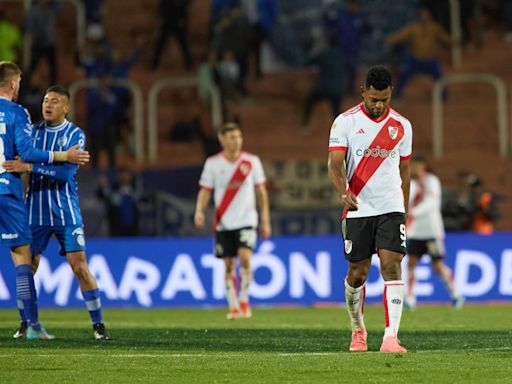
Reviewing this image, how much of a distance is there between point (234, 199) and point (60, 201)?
5.63 meters

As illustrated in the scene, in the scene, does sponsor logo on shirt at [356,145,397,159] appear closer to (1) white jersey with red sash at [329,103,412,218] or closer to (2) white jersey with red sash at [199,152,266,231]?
(1) white jersey with red sash at [329,103,412,218]

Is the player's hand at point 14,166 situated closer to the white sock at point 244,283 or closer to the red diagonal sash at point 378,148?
the red diagonal sash at point 378,148

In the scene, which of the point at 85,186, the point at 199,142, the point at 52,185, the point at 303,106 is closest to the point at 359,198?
the point at 52,185

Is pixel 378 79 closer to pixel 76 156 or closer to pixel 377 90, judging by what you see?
pixel 377 90

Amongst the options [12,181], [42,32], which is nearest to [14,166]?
[12,181]

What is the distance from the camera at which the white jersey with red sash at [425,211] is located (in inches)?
810

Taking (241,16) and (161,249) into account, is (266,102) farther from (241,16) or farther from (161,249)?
(161,249)

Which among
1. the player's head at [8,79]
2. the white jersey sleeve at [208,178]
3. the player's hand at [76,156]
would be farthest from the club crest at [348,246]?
the white jersey sleeve at [208,178]

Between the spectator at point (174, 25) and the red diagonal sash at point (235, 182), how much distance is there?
1095 cm

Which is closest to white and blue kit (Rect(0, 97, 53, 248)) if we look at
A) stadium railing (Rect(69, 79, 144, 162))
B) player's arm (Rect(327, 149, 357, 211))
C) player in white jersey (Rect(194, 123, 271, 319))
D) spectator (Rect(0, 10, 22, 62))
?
player's arm (Rect(327, 149, 357, 211))

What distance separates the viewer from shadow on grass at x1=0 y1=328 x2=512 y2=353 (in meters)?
11.4

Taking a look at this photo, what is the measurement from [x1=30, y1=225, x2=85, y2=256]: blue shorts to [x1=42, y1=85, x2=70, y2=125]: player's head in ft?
3.20

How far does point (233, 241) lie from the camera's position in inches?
699

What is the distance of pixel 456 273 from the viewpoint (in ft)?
71.5
